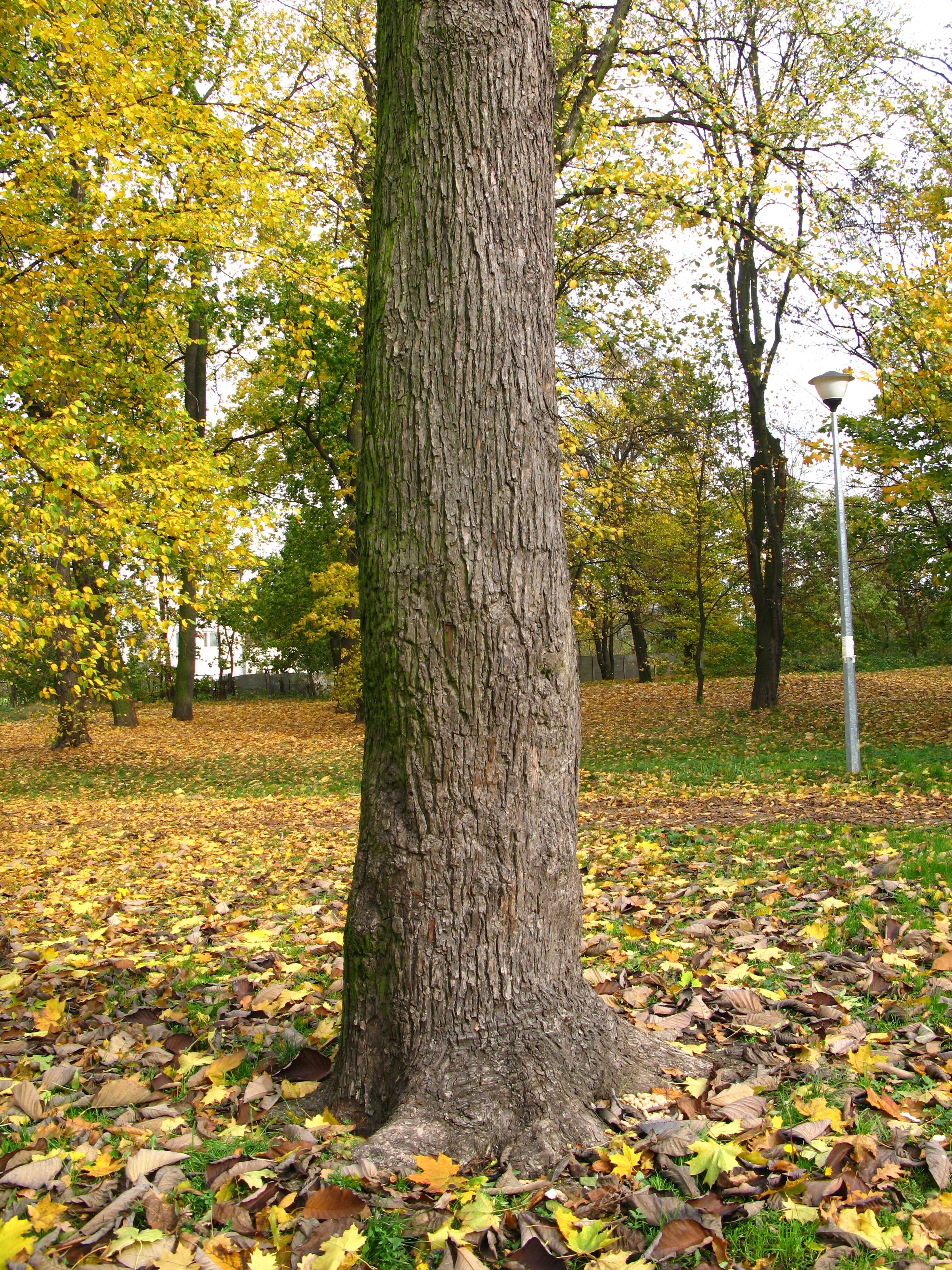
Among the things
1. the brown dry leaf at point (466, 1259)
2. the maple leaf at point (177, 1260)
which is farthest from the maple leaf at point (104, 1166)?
the brown dry leaf at point (466, 1259)

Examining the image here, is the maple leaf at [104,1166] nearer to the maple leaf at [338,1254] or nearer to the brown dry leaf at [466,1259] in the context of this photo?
the maple leaf at [338,1254]

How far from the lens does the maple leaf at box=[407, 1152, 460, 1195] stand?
222 centimetres

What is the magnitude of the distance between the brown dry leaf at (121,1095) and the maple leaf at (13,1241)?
2.51 ft

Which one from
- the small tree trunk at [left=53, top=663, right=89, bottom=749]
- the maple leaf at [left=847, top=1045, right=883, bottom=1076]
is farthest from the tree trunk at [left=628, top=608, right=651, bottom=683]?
the maple leaf at [left=847, top=1045, right=883, bottom=1076]

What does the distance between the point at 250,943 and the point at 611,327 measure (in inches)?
503

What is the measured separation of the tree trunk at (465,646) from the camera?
8.43 feet

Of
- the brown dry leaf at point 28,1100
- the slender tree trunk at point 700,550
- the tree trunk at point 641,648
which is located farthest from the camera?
the tree trunk at point 641,648

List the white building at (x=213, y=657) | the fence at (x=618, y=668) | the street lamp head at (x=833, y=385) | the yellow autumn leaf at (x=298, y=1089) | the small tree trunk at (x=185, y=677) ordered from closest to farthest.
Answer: the yellow autumn leaf at (x=298, y=1089) → the street lamp head at (x=833, y=385) → the small tree trunk at (x=185, y=677) → the fence at (x=618, y=668) → the white building at (x=213, y=657)

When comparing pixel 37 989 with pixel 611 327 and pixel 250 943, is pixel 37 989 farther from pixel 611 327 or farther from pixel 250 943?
A: pixel 611 327

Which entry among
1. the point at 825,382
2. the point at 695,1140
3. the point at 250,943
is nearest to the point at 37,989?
the point at 250,943

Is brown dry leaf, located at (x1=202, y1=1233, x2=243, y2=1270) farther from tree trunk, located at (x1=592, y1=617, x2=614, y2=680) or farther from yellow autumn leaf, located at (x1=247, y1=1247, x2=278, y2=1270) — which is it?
tree trunk, located at (x1=592, y1=617, x2=614, y2=680)

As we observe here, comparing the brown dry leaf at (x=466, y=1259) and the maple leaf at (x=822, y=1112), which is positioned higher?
the maple leaf at (x=822, y=1112)

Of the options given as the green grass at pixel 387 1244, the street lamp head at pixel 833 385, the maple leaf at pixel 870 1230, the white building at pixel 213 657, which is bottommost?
the green grass at pixel 387 1244

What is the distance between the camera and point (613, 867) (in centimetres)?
620
